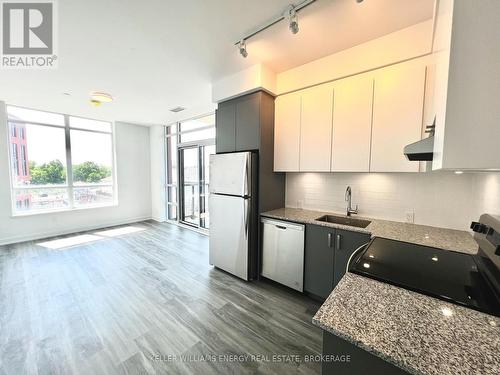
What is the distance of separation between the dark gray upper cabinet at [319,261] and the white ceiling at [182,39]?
1991mm

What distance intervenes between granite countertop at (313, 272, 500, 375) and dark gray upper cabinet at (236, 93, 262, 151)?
211cm

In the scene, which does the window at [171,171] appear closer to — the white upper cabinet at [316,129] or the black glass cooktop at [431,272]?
the white upper cabinet at [316,129]

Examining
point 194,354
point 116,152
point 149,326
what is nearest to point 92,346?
point 149,326

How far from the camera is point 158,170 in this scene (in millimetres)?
6121

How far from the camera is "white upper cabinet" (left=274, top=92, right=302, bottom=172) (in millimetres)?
2656

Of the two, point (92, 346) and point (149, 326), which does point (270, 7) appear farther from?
point (92, 346)

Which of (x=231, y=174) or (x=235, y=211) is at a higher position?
(x=231, y=174)

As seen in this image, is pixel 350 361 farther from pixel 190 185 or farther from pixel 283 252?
pixel 190 185

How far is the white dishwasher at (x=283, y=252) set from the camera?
7.92ft

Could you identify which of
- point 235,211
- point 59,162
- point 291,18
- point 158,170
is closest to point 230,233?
point 235,211

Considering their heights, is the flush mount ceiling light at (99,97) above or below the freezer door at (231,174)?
above

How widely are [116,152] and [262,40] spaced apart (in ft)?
17.0

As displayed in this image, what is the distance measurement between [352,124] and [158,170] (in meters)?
5.51

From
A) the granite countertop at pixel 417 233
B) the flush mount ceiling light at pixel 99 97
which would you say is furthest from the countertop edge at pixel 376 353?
the flush mount ceiling light at pixel 99 97
